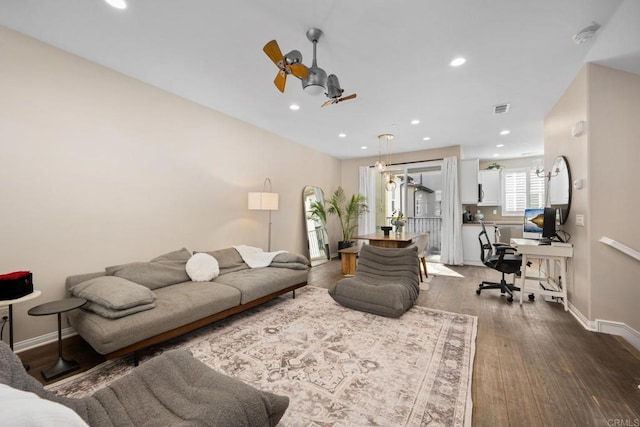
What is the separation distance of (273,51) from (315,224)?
15.0 feet

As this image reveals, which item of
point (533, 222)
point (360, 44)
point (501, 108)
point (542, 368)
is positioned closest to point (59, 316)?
point (360, 44)

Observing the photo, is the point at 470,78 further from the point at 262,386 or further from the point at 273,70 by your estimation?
the point at 262,386

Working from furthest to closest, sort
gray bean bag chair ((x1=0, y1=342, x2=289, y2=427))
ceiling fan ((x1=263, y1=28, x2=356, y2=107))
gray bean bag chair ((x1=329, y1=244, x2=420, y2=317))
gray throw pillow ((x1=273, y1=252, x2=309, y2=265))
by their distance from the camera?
gray throw pillow ((x1=273, y1=252, x2=309, y2=265)), gray bean bag chair ((x1=329, y1=244, x2=420, y2=317)), ceiling fan ((x1=263, y1=28, x2=356, y2=107)), gray bean bag chair ((x1=0, y1=342, x2=289, y2=427))

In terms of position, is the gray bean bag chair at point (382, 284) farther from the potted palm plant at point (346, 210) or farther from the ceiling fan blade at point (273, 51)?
the potted palm plant at point (346, 210)

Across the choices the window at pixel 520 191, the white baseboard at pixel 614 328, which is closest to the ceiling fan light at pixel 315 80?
the white baseboard at pixel 614 328

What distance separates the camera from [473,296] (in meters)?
3.81

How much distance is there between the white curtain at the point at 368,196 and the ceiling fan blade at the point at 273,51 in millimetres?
5355

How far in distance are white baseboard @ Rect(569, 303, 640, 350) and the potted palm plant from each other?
457cm

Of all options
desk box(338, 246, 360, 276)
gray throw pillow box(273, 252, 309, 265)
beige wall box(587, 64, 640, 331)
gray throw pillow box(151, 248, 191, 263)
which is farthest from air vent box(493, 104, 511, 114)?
gray throw pillow box(151, 248, 191, 263)

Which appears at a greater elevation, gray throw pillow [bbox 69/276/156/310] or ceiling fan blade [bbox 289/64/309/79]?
ceiling fan blade [bbox 289/64/309/79]

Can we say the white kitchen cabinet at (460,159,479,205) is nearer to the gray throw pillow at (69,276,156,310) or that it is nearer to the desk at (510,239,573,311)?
the desk at (510,239,573,311)

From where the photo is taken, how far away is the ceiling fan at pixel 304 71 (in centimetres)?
203

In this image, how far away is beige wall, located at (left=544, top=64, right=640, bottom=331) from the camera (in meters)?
2.53

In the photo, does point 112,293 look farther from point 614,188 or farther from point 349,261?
point 614,188
